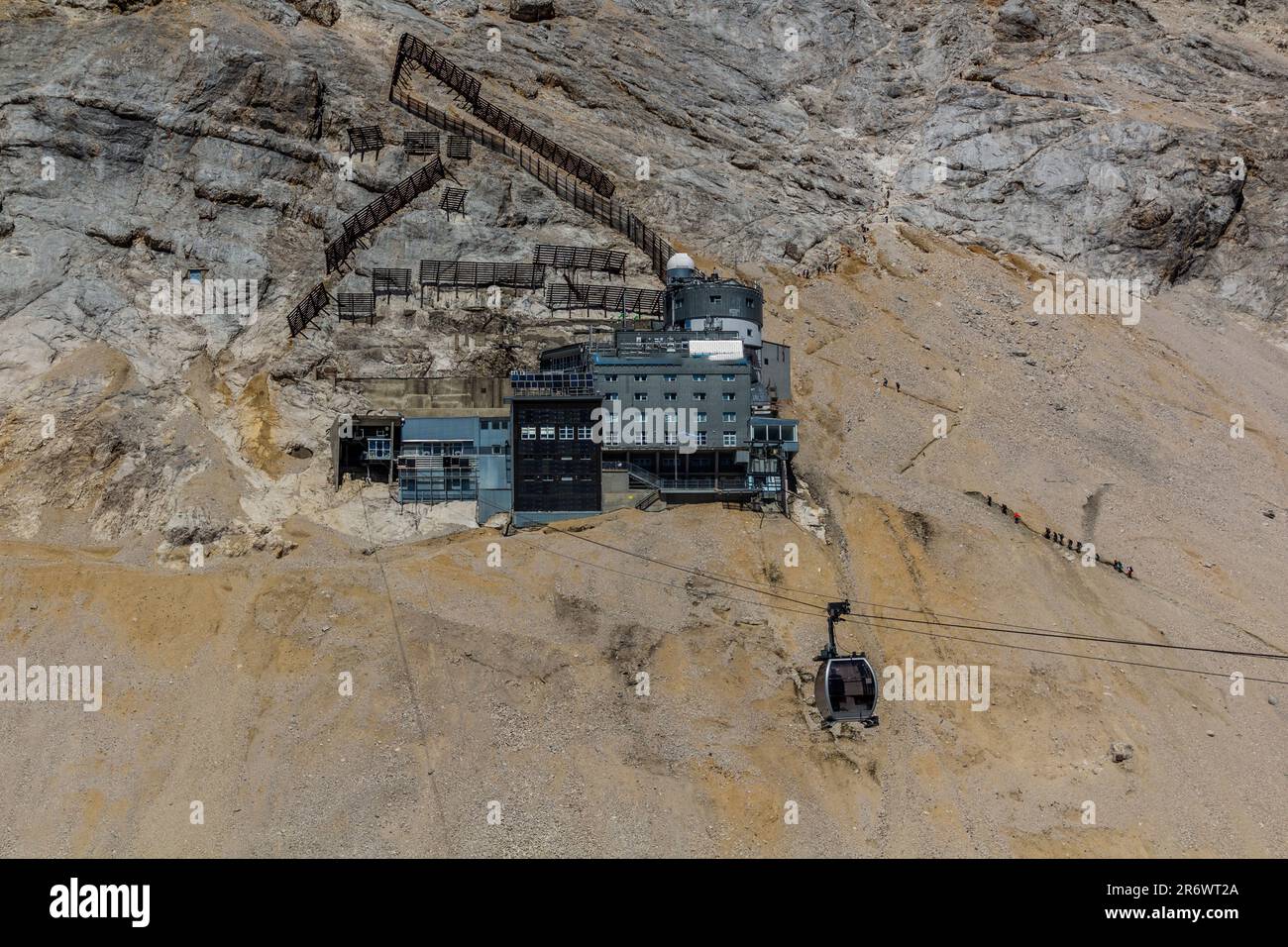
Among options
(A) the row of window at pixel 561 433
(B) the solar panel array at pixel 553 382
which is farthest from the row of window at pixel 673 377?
(A) the row of window at pixel 561 433

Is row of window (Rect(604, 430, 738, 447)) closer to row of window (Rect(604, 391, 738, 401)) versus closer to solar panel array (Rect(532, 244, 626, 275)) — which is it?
row of window (Rect(604, 391, 738, 401))

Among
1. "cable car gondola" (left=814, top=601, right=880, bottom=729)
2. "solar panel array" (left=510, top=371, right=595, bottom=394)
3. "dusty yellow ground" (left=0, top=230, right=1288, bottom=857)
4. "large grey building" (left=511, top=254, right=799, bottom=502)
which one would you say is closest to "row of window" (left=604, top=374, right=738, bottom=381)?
"large grey building" (left=511, top=254, right=799, bottom=502)

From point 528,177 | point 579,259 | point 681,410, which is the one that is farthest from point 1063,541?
point 528,177

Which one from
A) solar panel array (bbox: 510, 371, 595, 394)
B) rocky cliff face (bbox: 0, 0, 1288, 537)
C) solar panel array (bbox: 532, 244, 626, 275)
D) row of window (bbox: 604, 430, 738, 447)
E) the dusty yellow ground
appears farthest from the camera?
solar panel array (bbox: 532, 244, 626, 275)

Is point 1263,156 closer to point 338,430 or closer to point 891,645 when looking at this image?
point 891,645

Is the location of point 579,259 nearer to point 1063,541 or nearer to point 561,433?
point 561,433

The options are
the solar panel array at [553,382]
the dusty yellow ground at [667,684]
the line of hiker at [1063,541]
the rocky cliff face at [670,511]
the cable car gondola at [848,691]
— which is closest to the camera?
the dusty yellow ground at [667,684]

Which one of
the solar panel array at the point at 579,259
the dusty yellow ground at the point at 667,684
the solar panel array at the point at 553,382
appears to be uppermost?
the solar panel array at the point at 579,259

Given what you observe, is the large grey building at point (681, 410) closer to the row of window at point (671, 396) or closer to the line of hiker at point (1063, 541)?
the row of window at point (671, 396)
